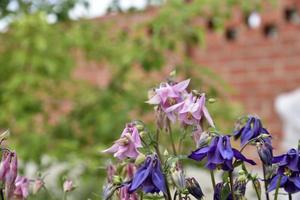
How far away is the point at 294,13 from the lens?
13.7ft

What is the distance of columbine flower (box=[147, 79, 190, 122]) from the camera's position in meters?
1.11

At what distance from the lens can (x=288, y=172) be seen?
3.51 feet

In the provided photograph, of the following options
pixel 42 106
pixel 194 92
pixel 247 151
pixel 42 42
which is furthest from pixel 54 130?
pixel 194 92

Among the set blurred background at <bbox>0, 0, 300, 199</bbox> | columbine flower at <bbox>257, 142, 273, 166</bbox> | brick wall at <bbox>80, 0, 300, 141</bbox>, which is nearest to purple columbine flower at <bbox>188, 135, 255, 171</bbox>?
columbine flower at <bbox>257, 142, 273, 166</bbox>

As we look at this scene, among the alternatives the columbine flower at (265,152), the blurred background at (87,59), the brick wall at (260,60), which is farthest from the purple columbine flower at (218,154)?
the brick wall at (260,60)

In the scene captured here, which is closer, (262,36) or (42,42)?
(42,42)

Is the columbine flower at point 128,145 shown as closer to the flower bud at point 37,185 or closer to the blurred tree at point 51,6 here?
the flower bud at point 37,185

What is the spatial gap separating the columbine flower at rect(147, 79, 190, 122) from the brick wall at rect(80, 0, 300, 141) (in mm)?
2914

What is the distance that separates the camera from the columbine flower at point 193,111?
1080mm

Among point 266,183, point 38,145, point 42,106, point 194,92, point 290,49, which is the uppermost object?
point 290,49

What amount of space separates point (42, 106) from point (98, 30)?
16.4 inches

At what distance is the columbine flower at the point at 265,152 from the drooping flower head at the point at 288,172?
0.06ft

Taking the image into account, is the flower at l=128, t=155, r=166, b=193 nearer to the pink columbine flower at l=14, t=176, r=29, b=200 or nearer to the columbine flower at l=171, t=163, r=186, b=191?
the columbine flower at l=171, t=163, r=186, b=191

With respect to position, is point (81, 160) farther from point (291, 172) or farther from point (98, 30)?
point (291, 172)
